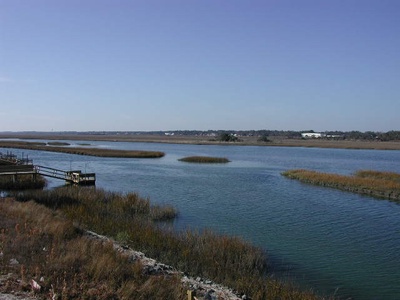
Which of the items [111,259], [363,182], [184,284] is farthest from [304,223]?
[363,182]

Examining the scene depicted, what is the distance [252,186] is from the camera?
40.3 metres

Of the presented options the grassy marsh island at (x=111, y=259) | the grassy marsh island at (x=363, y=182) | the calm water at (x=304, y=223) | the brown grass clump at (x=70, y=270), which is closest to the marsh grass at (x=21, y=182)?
the calm water at (x=304, y=223)

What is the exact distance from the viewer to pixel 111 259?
1120cm

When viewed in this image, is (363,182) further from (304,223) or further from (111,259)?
(111,259)

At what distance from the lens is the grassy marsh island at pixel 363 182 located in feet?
122

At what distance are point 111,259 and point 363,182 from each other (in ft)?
115

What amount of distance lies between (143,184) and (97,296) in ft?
103

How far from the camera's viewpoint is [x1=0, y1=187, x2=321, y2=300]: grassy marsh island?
9.47m

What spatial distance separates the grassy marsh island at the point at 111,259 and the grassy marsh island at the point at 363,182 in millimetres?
24583

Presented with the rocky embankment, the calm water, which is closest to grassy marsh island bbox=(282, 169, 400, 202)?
the calm water

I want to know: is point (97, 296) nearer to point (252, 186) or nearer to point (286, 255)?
point (286, 255)

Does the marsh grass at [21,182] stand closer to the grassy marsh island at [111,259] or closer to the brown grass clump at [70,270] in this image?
the grassy marsh island at [111,259]

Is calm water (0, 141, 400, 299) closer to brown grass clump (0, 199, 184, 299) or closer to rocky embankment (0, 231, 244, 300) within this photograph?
rocky embankment (0, 231, 244, 300)

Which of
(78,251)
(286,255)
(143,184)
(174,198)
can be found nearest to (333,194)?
(174,198)
